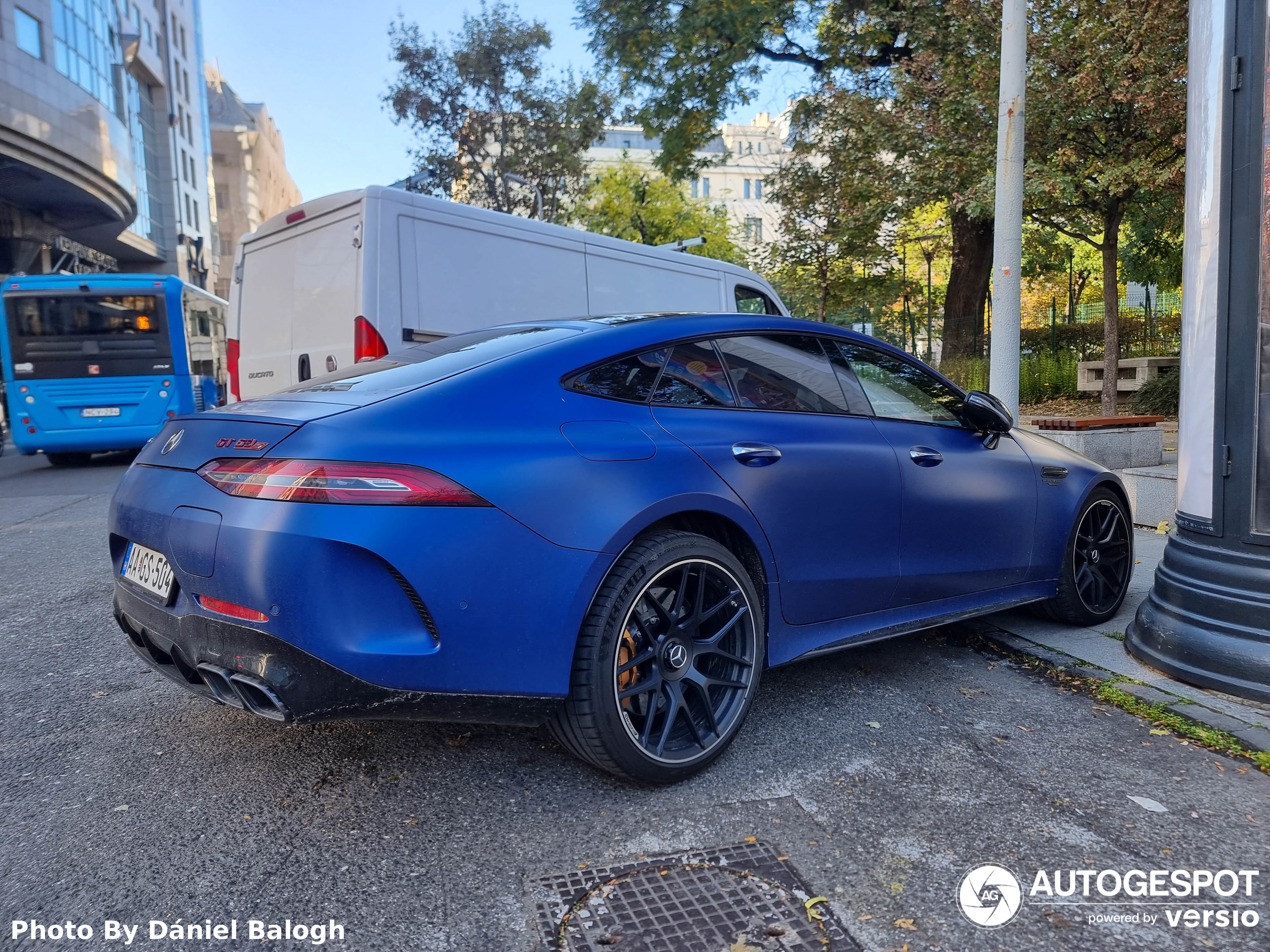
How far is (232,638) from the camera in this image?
2.53 m

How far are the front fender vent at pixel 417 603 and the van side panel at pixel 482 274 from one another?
A: 4521 millimetres

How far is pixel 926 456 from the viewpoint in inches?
149

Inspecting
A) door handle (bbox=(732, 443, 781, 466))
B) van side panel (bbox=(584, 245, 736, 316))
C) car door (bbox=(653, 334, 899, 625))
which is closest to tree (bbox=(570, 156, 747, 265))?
van side panel (bbox=(584, 245, 736, 316))

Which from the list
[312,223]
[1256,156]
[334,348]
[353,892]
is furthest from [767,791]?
[312,223]

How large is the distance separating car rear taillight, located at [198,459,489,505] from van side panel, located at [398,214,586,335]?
14.4ft

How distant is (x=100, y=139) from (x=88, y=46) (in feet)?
12.3

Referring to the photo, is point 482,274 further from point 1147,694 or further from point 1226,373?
point 1147,694

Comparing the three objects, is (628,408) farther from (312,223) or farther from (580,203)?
(580,203)

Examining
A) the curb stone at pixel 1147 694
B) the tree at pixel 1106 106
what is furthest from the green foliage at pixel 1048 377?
the curb stone at pixel 1147 694

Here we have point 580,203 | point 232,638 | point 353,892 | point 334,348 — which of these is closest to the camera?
point 353,892

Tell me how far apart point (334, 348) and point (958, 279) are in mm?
12498

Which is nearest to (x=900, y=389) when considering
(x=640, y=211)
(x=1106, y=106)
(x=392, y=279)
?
(x=392, y=279)

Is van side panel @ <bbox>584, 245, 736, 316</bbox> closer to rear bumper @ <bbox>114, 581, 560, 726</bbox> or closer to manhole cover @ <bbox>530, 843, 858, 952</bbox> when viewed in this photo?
rear bumper @ <bbox>114, 581, 560, 726</bbox>

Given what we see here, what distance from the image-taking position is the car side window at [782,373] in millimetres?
3391
